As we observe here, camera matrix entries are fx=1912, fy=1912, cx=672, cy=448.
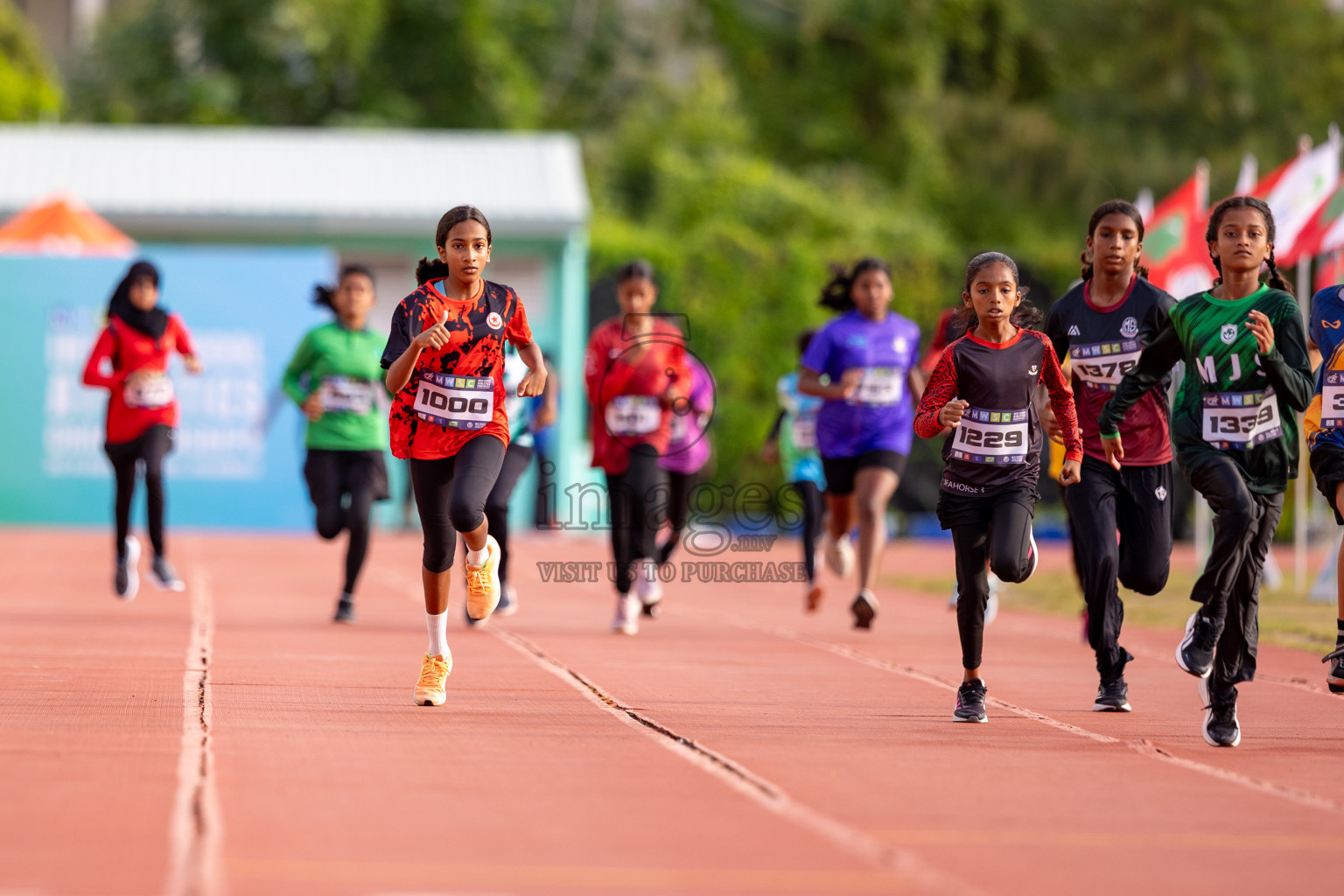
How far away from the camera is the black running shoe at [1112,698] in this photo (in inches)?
324

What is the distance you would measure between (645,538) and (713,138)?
1160 inches

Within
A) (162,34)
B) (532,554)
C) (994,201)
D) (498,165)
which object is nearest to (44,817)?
(532,554)

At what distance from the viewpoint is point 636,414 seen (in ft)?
38.1

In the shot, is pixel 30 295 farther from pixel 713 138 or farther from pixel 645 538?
pixel 713 138

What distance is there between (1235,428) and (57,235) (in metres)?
19.4

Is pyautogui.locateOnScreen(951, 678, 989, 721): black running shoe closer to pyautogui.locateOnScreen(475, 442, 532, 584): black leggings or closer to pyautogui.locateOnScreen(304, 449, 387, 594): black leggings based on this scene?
pyautogui.locateOnScreen(475, 442, 532, 584): black leggings

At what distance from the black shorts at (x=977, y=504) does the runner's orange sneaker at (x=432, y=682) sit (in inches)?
84.2

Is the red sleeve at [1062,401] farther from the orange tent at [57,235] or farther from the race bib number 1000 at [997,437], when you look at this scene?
the orange tent at [57,235]

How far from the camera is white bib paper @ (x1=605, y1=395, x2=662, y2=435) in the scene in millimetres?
11617

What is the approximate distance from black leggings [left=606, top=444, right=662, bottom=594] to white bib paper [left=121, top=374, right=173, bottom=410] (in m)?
3.25

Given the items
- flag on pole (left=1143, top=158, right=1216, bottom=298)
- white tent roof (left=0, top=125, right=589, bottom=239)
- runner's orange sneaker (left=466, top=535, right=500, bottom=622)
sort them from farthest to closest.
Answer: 1. white tent roof (left=0, top=125, right=589, bottom=239)
2. flag on pole (left=1143, top=158, right=1216, bottom=298)
3. runner's orange sneaker (left=466, top=535, right=500, bottom=622)

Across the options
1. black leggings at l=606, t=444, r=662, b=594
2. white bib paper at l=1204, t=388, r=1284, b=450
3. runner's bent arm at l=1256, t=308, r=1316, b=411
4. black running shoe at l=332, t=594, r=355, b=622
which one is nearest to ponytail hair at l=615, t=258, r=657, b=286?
black leggings at l=606, t=444, r=662, b=594

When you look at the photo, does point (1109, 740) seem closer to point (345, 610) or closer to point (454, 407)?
point (454, 407)

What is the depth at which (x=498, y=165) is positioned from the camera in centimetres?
2731
